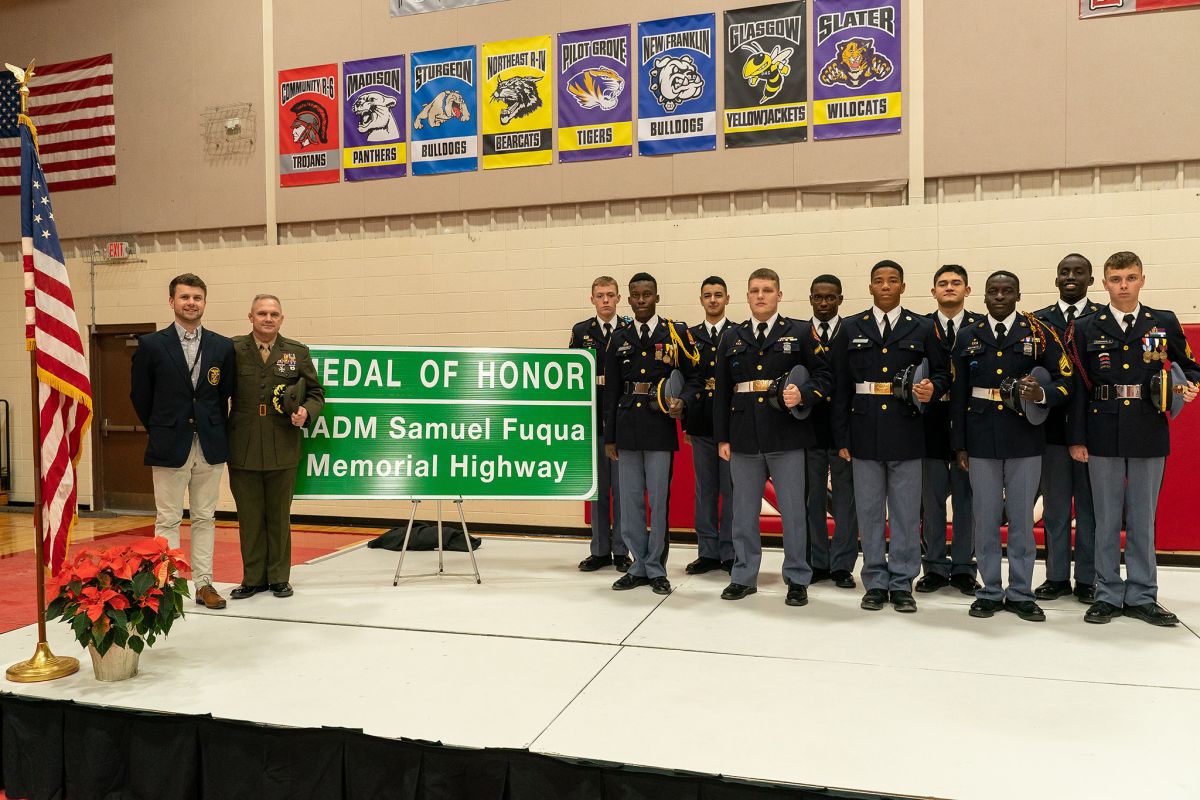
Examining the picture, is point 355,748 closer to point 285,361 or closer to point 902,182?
point 285,361

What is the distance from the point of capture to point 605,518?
5.39m

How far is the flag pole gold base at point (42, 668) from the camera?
3.24m

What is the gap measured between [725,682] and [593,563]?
7.20ft

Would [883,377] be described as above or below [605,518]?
above

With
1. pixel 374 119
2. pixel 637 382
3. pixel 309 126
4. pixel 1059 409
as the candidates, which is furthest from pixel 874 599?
pixel 309 126

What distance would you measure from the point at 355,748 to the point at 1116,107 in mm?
6358

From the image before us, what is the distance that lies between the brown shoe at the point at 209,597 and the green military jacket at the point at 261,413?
0.67 m

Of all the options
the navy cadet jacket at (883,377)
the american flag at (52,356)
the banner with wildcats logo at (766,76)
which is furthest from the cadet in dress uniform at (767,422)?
the american flag at (52,356)

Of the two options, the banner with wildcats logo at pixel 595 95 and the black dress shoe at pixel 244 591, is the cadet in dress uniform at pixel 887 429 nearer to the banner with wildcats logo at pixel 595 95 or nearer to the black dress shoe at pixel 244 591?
the banner with wildcats logo at pixel 595 95

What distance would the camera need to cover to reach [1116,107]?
19.0 feet

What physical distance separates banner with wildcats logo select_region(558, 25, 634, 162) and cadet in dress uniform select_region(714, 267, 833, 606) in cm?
296

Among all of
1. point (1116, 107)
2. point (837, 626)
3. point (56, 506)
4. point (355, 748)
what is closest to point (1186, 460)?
point (1116, 107)

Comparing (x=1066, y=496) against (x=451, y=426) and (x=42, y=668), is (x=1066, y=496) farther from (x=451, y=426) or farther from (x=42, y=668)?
(x=42, y=668)

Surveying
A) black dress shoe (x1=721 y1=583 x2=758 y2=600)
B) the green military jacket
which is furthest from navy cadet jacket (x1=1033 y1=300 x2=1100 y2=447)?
the green military jacket
